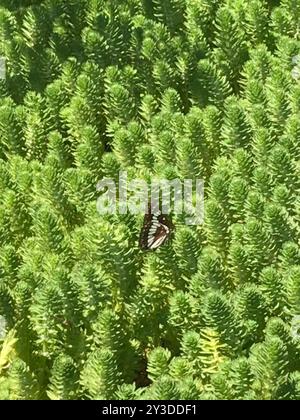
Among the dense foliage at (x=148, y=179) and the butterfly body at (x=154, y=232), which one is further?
the butterfly body at (x=154, y=232)

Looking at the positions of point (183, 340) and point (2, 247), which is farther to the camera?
point (2, 247)

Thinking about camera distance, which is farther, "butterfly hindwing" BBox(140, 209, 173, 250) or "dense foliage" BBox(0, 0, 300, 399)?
"butterfly hindwing" BBox(140, 209, 173, 250)

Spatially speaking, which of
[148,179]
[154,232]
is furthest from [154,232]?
[148,179]

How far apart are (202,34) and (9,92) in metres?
0.95

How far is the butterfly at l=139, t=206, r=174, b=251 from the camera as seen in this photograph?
3277 millimetres

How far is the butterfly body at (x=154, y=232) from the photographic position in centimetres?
328

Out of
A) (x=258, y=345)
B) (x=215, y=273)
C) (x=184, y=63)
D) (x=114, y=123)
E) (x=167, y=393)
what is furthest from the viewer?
(x=184, y=63)

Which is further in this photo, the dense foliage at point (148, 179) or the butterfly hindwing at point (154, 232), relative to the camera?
the butterfly hindwing at point (154, 232)

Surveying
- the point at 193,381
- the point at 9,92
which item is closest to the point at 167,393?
the point at 193,381

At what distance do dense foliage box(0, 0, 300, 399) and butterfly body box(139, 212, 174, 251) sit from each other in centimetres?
4

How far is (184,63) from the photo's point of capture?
164 inches

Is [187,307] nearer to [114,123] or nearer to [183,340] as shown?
[183,340]

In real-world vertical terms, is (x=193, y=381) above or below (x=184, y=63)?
below

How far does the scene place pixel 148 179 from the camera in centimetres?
348
